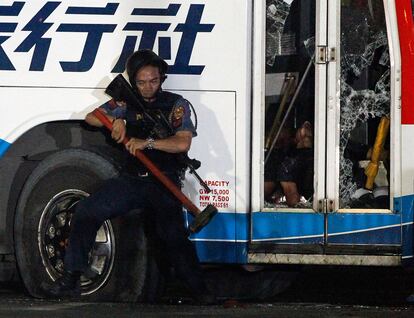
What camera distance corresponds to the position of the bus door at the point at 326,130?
8.77 m

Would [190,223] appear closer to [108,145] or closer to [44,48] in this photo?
[108,145]

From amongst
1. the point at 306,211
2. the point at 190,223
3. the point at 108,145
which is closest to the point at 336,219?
the point at 306,211

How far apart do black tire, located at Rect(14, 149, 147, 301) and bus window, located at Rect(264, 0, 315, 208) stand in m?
0.96

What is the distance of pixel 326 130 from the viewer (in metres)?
8.78

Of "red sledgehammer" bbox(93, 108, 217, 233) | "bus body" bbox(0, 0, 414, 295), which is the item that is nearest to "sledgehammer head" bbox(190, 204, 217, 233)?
"red sledgehammer" bbox(93, 108, 217, 233)

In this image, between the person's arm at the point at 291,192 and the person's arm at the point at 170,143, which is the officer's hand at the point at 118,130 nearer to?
the person's arm at the point at 170,143

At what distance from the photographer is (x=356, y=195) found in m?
8.86

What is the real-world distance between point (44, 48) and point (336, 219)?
→ 7.14 feet

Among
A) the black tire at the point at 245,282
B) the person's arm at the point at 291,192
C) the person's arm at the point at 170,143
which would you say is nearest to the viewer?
the person's arm at the point at 170,143

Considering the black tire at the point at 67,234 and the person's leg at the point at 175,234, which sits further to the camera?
the black tire at the point at 67,234

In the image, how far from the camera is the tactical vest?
880cm

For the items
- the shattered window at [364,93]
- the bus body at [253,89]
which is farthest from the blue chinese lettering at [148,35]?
the shattered window at [364,93]

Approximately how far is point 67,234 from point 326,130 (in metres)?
1.84

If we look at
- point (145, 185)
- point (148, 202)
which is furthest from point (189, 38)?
point (148, 202)
